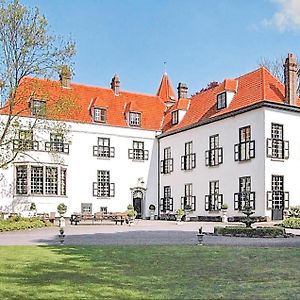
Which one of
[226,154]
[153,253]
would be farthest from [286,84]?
[153,253]

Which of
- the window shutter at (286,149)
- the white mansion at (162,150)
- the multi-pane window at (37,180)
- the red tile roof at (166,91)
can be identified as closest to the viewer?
the white mansion at (162,150)

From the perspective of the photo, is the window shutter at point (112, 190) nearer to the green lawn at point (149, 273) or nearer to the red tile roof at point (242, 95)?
the red tile roof at point (242, 95)

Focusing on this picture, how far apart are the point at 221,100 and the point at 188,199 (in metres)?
7.87

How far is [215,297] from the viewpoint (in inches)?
277

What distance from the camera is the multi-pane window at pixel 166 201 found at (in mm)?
39781

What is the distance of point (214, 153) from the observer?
1364 inches

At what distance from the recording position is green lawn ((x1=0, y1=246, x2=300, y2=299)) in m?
7.42

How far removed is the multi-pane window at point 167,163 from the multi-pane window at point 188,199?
2.81 m

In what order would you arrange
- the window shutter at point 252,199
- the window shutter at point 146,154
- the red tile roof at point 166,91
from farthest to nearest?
1. the red tile roof at point 166,91
2. the window shutter at point 146,154
3. the window shutter at point 252,199

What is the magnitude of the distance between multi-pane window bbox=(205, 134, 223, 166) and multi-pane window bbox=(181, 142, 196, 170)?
175cm

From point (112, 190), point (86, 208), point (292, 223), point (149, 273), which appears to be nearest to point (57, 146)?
point (86, 208)

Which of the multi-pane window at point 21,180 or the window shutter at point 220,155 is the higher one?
the window shutter at point 220,155

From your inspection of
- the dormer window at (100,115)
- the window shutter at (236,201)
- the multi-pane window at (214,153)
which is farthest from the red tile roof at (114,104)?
the window shutter at (236,201)

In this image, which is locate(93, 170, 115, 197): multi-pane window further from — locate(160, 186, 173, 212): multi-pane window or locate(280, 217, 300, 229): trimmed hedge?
locate(280, 217, 300, 229): trimmed hedge
